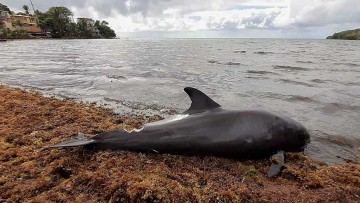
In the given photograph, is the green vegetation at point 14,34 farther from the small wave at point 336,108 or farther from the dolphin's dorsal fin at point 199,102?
the dolphin's dorsal fin at point 199,102

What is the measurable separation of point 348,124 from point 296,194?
19.2 ft

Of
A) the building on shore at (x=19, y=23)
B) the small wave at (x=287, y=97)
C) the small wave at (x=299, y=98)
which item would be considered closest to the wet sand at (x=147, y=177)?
the small wave at (x=299, y=98)

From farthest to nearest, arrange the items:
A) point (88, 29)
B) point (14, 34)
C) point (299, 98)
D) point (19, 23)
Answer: point (88, 29) → point (19, 23) → point (14, 34) → point (299, 98)

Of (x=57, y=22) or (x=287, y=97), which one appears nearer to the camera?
(x=287, y=97)

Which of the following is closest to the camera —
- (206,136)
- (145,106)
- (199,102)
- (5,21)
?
(206,136)

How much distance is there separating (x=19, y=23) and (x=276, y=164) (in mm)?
141364

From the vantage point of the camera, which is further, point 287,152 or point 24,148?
point 287,152

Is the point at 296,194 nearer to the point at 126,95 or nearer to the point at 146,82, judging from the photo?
the point at 126,95

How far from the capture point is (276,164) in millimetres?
5969

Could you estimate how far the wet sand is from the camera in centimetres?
459

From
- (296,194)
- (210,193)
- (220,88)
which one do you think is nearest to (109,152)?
(210,193)

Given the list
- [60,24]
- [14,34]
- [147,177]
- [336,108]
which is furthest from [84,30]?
[147,177]

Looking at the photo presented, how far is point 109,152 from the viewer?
6.02m

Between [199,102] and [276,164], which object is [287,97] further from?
[199,102]
